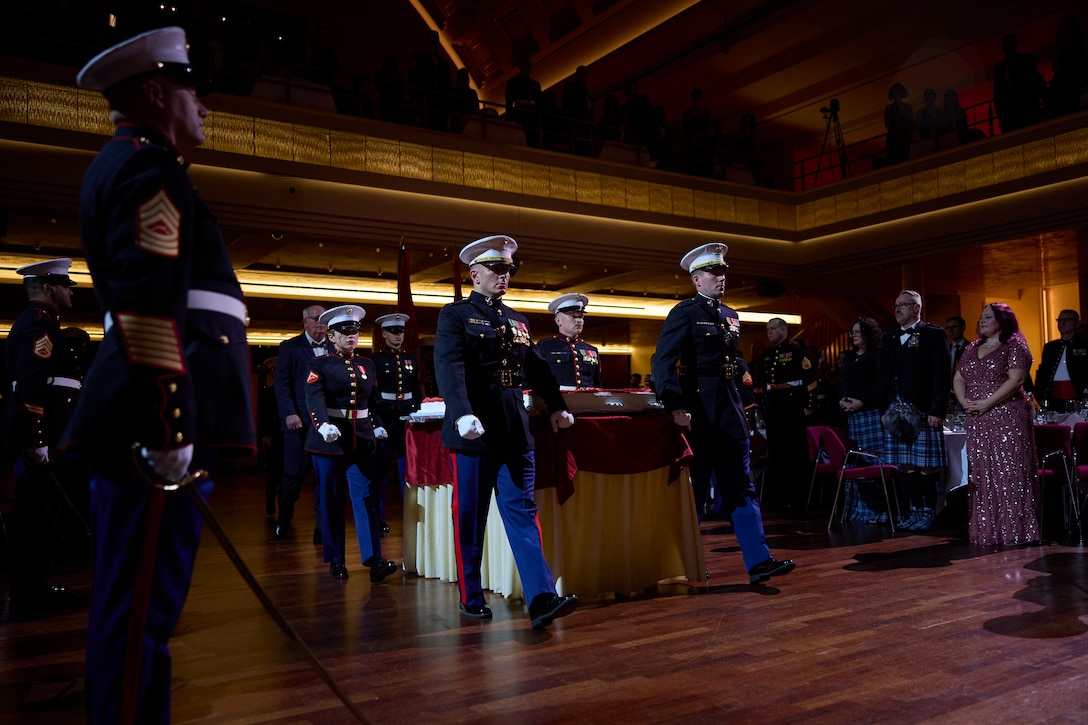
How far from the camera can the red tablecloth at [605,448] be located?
4.05 meters

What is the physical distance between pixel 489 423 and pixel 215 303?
6.05 feet

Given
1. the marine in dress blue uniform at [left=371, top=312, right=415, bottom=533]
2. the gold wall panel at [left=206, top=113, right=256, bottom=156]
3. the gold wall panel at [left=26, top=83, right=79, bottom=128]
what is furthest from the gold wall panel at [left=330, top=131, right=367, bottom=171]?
the marine in dress blue uniform at [left=371, top=312, right=415, bottom=533]

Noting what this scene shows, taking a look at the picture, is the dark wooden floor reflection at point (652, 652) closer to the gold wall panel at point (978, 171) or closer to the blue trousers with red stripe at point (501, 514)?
the blue trousers with red stripe at point (501, 514)

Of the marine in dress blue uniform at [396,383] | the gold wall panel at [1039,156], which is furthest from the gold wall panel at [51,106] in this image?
the gold wall panel at [1039,156]

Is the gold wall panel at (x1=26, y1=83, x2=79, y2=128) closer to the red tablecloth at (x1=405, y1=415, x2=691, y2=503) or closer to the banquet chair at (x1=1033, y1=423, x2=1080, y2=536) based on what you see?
the red tablecloth at (x1=405, y1=415, x2=691, y2=503)

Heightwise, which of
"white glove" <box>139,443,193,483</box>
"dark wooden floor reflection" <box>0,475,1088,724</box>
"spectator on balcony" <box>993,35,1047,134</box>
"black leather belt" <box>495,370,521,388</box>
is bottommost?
"dark wooden floor reflection" <box>0,475,1088,724</box>

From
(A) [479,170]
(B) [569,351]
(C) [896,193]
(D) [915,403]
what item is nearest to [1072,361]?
(D) [915,403]

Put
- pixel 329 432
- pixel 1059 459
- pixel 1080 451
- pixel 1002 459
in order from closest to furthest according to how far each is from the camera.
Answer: pixel 329 432 → pixel 1002 459 → pixel 1080 451 → pixel 1059 459

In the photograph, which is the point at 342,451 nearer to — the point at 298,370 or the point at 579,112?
the point at 298,370

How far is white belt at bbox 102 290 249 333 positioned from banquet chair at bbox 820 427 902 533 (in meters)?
5.09

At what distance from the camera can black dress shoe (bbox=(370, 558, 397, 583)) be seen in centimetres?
480

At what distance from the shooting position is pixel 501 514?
367 centimetres

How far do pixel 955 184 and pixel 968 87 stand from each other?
464cm

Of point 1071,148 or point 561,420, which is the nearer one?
point 561,420
